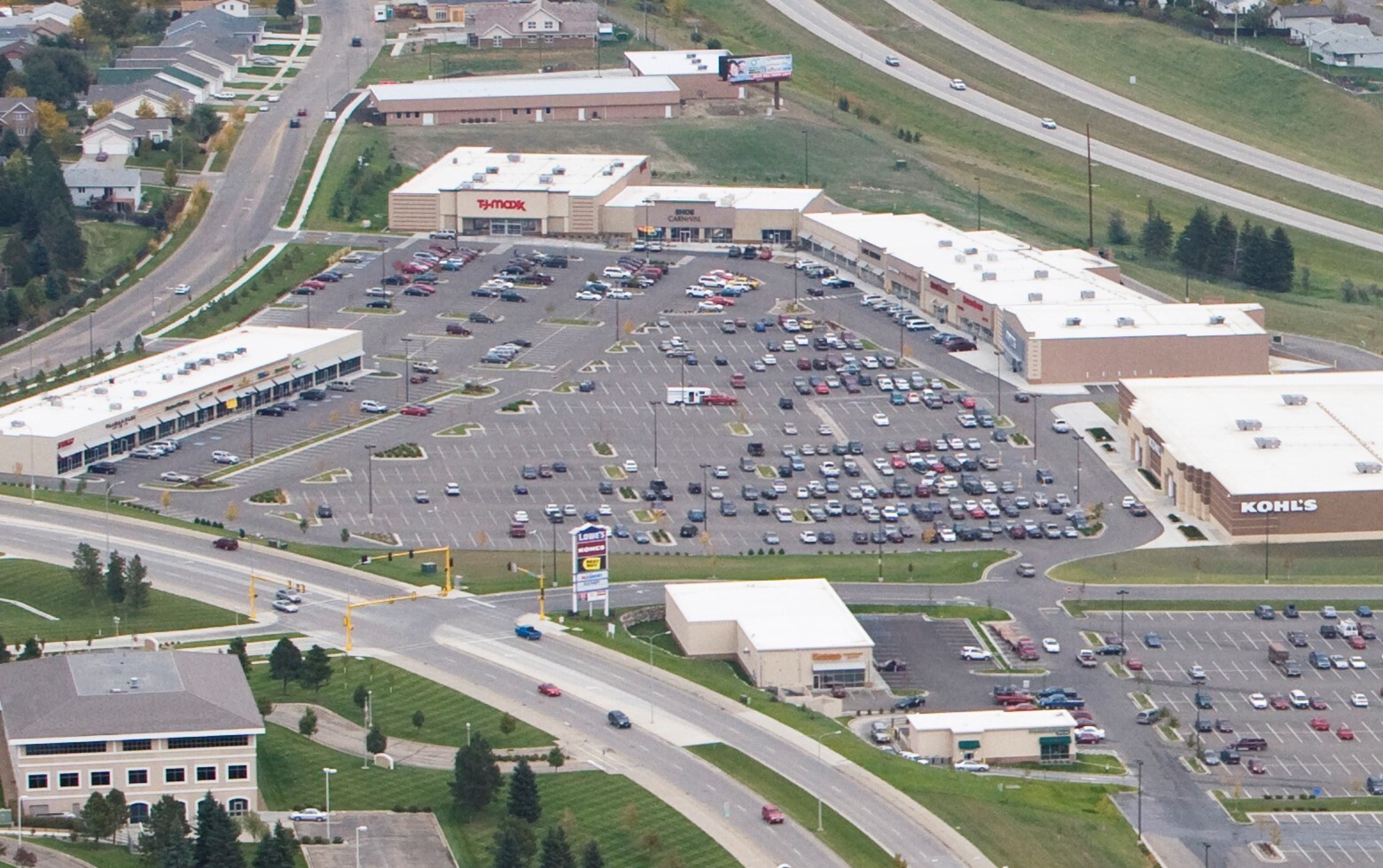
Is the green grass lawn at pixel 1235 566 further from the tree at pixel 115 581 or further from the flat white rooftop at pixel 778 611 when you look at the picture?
the tree at pixel 115 581

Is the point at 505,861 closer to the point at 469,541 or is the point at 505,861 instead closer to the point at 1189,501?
the point at 469,541

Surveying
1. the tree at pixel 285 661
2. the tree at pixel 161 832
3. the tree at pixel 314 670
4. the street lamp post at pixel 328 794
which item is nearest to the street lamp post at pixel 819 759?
the street lamp post at pixel 328 794

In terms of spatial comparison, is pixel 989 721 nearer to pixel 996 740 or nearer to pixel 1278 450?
pixel 996 740

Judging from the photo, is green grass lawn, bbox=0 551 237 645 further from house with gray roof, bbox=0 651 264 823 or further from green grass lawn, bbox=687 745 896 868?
green grass lawn, bbox=687 745 896 868

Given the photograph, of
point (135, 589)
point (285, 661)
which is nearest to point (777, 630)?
point (285, 661)

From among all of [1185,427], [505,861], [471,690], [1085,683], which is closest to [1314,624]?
[1085,683]
